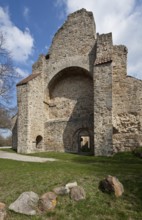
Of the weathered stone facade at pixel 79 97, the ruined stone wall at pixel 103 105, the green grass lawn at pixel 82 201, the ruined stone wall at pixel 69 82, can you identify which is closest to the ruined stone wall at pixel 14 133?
the weathered stone facade at pixel 79 97

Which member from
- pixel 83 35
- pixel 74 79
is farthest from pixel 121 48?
pixel 74 79

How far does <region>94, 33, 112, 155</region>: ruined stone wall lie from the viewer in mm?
13805

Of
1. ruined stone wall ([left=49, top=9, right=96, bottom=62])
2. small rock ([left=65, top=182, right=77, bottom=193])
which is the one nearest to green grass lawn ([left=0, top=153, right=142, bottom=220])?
small rock ([left=65, top=182, right=77, bottom=193])

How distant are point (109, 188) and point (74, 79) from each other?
44.3ft

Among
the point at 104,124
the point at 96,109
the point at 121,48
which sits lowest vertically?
the point at 104,124

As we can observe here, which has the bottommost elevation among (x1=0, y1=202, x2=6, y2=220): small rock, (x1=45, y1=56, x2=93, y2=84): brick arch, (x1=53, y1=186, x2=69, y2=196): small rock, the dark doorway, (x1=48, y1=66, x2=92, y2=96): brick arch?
(x1=0, y1=202, x2=6, y2=220): small rock

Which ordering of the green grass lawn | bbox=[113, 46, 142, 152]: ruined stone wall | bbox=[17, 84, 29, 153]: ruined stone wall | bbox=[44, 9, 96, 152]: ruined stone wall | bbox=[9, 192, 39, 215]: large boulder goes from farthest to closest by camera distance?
bbox=[44, 9, 96, 152]: ruined stone wall
bbox=[17, 84, 29, 153]: ruined stone wall
bbox=[113, 46, 142, 152]: ruined stone wall
bbox=[9, 192, 39, 215]: large boulder
the green grass lawn

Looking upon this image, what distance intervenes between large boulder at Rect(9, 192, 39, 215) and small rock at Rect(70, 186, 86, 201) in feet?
2.70

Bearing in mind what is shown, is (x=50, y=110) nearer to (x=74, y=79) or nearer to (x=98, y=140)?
(x=74, y=79)

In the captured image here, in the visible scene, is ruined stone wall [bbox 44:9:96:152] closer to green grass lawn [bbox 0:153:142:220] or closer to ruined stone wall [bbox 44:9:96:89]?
ruined stone wall [bbox 44:9:96:89]

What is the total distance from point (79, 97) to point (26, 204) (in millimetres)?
12977

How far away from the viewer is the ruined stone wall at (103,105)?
543 inches

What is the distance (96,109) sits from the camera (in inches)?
567

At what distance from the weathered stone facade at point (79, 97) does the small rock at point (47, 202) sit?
28.0 feet
